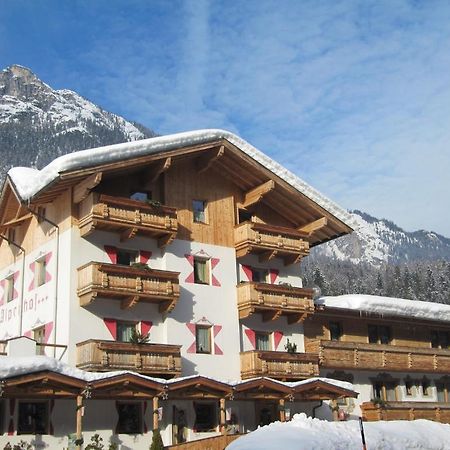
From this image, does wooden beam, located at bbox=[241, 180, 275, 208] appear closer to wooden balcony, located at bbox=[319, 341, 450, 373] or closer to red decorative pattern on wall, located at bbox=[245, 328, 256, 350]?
red decorative pattern on wall, located at bbox=[245, 328, 256, 350]

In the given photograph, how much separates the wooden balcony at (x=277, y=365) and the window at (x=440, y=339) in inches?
451

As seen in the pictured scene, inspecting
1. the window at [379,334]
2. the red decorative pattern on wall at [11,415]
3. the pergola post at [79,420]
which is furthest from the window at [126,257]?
the window at [379,334]

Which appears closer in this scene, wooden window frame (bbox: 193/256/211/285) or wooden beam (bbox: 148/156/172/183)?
wooden beam (bbox: 148/156/172/183)

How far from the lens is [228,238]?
31.6 m

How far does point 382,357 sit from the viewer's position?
3391 cm

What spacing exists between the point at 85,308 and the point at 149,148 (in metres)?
6.65

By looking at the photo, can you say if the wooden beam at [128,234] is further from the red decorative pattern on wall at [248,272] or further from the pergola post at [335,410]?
the pergola post at [335,410]

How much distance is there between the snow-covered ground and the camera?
16469mm

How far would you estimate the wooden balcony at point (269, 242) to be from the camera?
31.2 metres

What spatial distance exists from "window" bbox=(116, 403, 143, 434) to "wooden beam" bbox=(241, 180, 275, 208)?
10668 millimetres

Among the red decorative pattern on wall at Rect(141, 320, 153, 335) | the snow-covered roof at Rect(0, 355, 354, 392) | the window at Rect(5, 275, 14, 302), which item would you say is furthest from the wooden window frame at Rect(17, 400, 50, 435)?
the window at Rect(5, 275, 14, 302)

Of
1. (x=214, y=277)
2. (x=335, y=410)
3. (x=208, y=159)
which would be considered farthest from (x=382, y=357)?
(x=208, y=159)

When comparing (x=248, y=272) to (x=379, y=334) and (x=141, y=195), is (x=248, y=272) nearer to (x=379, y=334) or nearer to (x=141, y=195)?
(x=141, y=195)

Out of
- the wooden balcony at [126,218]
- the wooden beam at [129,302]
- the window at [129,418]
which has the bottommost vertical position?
the window at [129,418]
